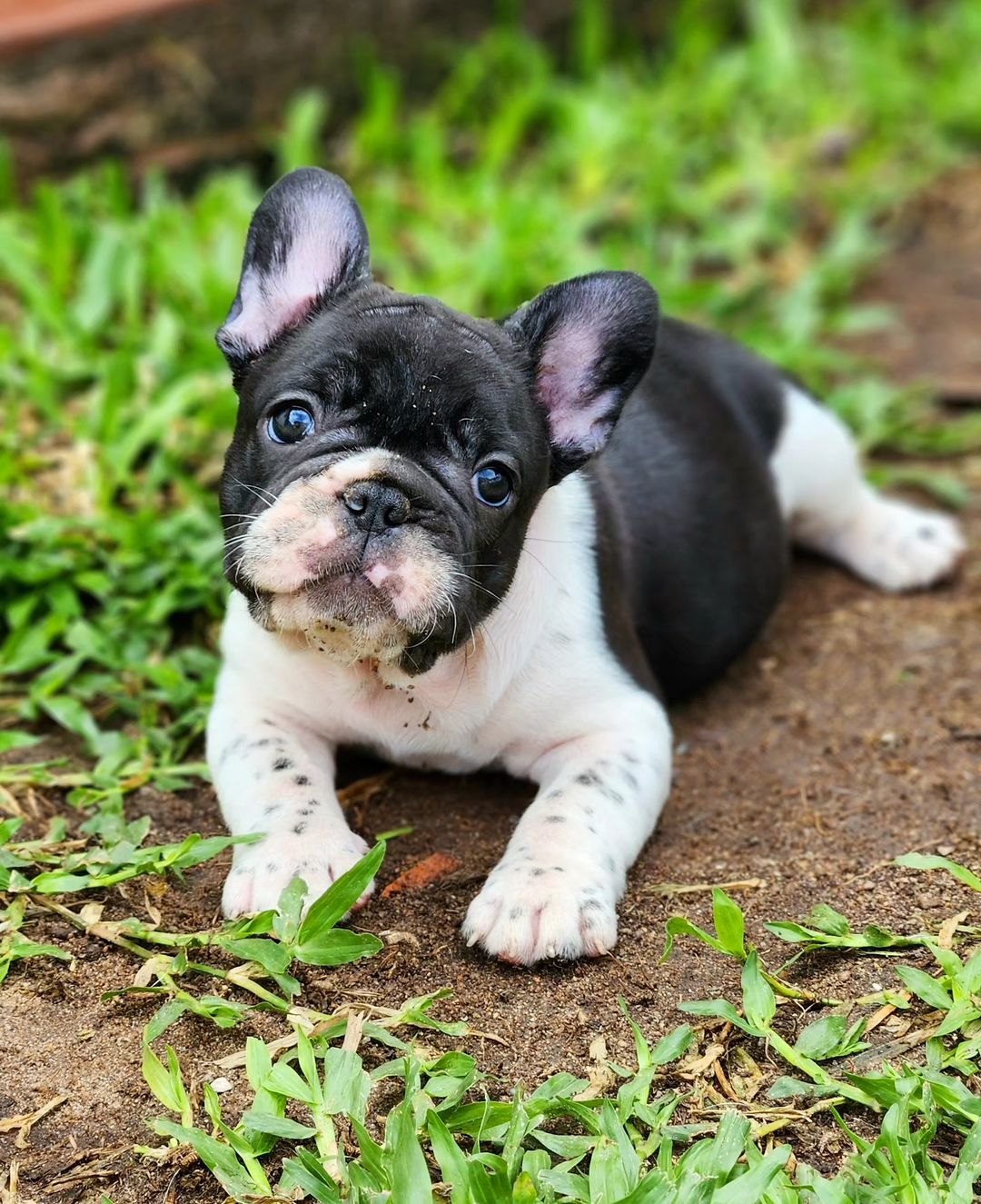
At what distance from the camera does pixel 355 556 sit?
3779 mm

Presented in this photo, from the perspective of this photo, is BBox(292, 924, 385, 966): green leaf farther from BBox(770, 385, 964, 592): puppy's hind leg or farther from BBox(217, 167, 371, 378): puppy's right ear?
BBox(770, 385, 964, 592): puppy's hind leg

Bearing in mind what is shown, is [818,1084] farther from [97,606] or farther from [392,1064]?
[97,606]

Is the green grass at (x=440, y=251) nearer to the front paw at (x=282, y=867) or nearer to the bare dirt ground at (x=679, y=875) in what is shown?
the front paw at (x=282, y=867)

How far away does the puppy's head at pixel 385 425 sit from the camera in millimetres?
3828

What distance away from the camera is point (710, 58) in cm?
1113

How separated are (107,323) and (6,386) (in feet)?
2.39

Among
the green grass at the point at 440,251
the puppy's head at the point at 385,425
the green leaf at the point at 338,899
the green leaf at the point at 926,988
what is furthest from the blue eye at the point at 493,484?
the green leaf at the point at 926,988

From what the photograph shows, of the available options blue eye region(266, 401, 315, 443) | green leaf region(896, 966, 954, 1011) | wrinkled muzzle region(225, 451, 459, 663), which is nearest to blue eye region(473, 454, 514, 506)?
wrinkled muzzle region(225, 451, 459, 663)

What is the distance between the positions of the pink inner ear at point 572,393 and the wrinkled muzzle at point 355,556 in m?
0.71

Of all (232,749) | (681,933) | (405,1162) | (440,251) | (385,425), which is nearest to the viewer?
(405,1162)

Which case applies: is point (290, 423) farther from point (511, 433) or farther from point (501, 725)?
point (501, 725)

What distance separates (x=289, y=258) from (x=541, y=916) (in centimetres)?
199

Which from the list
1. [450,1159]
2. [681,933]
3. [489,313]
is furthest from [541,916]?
[489,313]

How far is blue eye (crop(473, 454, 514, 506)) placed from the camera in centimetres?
414
